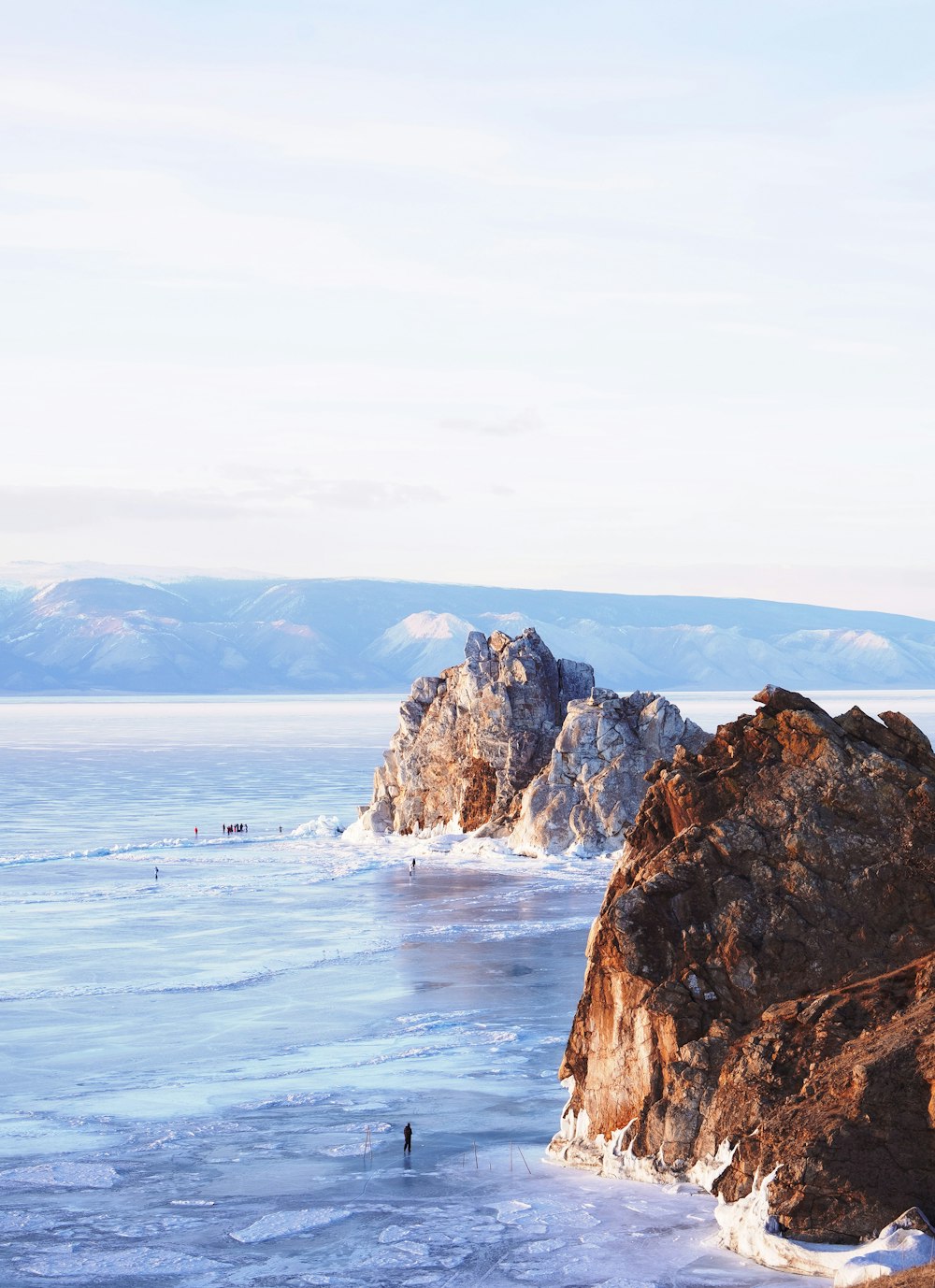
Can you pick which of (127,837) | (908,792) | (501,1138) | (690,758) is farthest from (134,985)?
(127,837)

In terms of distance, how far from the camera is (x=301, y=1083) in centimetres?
3291

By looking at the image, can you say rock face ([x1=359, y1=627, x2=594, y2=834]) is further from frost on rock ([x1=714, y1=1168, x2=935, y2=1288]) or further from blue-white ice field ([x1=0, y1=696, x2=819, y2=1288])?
frost on rock ([x1=714, y1=1168, x2=935, y2=1288])

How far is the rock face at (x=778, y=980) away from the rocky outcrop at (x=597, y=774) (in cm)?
4879

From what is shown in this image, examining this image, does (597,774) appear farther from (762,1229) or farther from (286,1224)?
(762,1229)

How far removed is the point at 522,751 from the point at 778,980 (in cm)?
6132

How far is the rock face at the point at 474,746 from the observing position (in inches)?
3410

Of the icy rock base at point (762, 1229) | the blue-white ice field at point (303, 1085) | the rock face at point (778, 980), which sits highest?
the rock face at point (778, 980)

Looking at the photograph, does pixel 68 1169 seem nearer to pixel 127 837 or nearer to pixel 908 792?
pixel 908 792

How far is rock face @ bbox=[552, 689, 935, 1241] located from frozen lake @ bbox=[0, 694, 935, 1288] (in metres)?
1.37

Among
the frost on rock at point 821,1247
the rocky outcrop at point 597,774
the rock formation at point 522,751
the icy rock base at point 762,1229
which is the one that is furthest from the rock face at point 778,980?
the rock formation at point 522,751

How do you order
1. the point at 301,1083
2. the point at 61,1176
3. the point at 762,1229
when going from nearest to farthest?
the point at 762,1229, the point at 61,1176, the point at 301,1083

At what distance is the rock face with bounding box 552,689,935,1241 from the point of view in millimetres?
21156

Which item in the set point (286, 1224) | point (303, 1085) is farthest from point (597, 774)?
point (286, 1224)

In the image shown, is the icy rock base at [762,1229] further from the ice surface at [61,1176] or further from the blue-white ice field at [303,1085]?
the ice surface at [61,1176]
